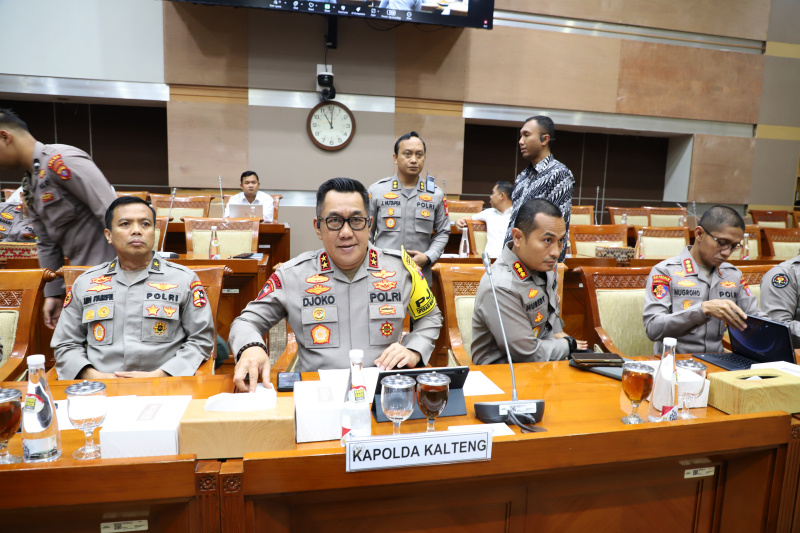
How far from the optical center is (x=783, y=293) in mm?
2379

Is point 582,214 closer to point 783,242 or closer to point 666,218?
point 666,218

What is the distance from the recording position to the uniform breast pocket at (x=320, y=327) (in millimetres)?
1658


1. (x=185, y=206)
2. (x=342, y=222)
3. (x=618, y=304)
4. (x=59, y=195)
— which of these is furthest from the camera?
(x=185, y=206)

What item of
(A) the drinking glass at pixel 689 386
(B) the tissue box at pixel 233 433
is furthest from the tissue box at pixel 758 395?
(B) the tissue box at pixel 233 433

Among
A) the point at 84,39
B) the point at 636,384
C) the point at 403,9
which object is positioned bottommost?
the point at 636,384

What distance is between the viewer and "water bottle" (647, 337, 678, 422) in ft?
3.92

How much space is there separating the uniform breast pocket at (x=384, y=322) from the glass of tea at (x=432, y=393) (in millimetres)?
579

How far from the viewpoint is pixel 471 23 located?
19.1ft

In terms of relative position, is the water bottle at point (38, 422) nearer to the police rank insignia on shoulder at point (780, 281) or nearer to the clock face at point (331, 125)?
the police rank insignia on shoulder at point (780, 281)

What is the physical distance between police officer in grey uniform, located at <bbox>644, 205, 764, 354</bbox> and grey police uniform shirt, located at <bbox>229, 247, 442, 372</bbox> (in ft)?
3.29

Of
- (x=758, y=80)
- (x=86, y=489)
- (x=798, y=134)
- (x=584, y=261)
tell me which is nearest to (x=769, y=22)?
(x=758, y=80)

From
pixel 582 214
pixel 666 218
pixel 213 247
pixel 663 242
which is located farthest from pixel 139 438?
pixel 666 218

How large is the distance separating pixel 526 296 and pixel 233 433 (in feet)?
3.75

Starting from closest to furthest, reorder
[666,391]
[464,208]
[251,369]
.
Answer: [666,391] < [251,369] < [464,208]
